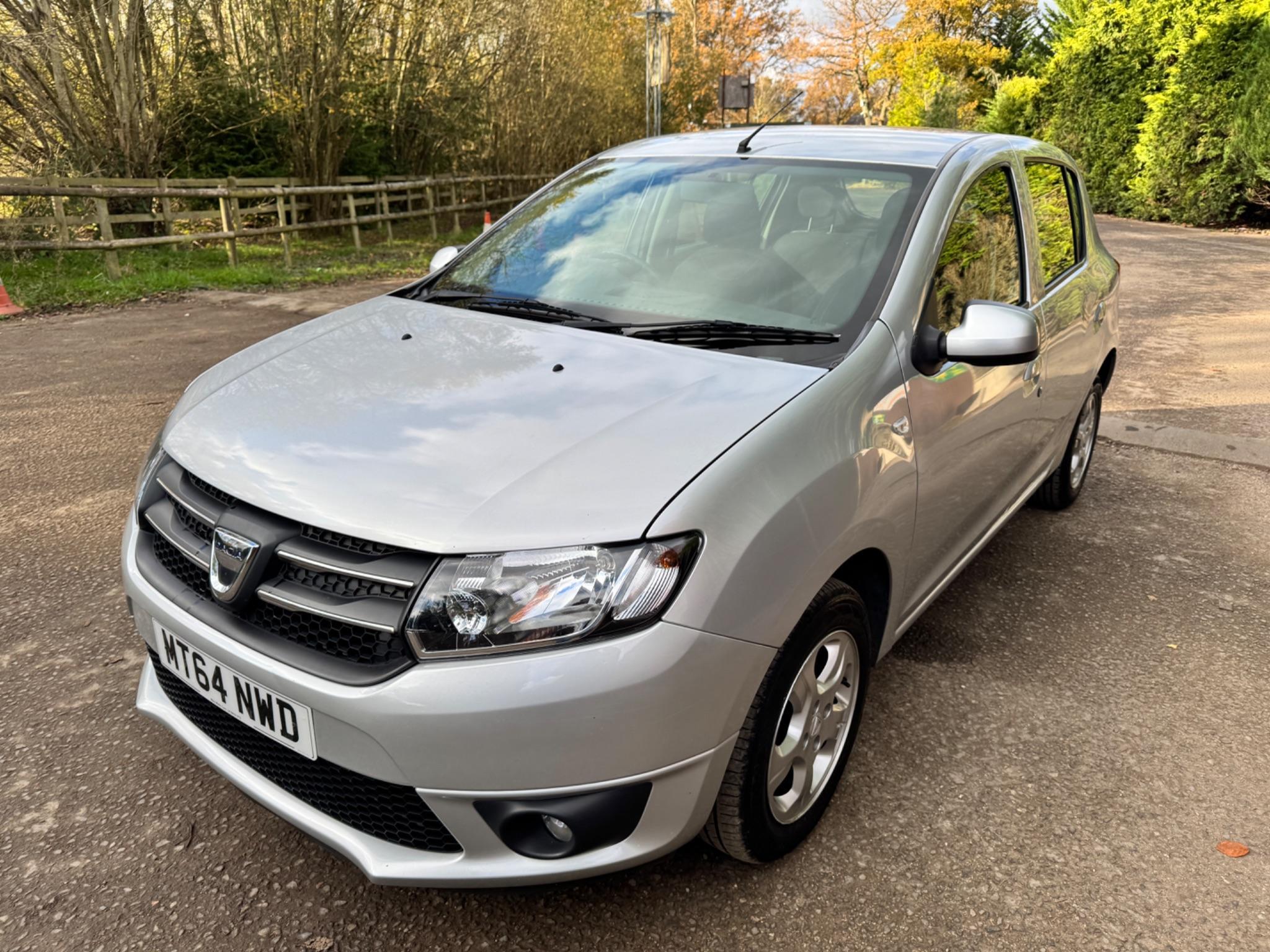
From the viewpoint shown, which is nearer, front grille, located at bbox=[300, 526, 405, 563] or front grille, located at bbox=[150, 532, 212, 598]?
front grille, located at bbox=[300, 526, 405, 563]

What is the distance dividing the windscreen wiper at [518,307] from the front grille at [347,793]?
1.35 m

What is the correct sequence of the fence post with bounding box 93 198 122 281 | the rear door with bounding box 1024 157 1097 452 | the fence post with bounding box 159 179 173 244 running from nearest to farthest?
the rear door with bounding box 1024 157 1097 452 → the fence post with bounding box 93 198 122 281 → the fence post with bounding box 159 179 173 244

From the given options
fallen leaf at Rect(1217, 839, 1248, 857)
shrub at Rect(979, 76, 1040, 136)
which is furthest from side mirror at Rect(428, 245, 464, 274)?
shrub at Rect(979, 76, 1040, 136)

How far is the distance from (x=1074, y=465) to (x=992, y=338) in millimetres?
2312

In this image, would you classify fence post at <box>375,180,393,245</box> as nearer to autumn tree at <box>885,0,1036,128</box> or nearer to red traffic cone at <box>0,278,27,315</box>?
red traffic cone at <box>0,278,27,315</box>

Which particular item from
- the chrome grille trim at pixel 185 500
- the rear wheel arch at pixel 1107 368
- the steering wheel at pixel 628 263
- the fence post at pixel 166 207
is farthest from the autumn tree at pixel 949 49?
the chrome grille trim at pixel 185 500

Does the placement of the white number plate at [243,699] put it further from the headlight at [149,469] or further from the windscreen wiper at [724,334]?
the windscreen wiper at [724,334]

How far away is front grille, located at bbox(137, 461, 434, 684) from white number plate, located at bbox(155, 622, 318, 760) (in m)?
0.08

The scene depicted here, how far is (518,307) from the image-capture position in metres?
2.81

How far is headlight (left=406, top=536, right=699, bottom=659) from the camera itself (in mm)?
1685

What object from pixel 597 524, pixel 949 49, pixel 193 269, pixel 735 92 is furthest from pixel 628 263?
pixel 949 49

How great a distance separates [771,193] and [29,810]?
8.74ft

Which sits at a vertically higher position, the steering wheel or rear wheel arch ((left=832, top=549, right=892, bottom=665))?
the steering wheel

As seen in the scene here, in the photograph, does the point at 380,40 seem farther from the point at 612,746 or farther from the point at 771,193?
the point at 612,746
